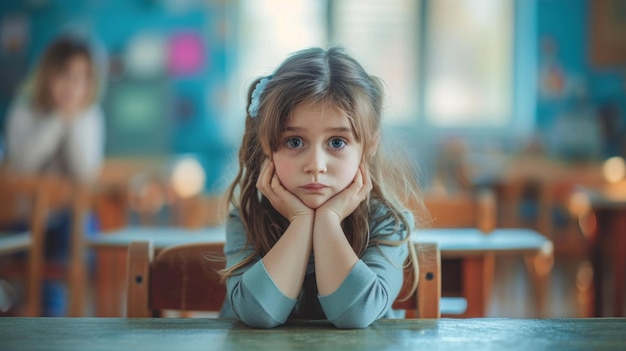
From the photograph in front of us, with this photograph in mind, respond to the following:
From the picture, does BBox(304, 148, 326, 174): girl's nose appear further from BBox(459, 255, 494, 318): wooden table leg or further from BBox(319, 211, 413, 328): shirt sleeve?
BBox(459, 255, 494, 318): wooden table leg

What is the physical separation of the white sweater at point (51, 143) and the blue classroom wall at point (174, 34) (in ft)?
8.42

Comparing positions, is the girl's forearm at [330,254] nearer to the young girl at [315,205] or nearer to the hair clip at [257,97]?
the young girl at [315,205]

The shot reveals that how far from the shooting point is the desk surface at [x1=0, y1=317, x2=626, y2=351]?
0.75 metres

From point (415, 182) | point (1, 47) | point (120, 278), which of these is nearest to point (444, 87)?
point (1, 47)

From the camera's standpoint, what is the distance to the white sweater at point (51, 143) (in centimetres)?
344

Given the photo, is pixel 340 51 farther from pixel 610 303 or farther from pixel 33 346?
pixel 610 303

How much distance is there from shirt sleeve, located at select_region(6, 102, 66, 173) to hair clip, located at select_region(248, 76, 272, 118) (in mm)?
2616

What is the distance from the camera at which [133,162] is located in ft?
16.8

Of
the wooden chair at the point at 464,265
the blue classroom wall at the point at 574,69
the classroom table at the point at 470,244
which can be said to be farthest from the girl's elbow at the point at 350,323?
the blue classroom wall at the point at 574,69

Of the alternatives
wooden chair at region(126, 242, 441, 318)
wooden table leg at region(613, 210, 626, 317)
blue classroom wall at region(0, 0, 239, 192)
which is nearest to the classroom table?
wooden chair at region(126, 242, 441, 318)

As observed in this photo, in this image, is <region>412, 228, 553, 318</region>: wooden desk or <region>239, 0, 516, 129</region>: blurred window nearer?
<region>412, 228, 553, 318</region>: wooden desk

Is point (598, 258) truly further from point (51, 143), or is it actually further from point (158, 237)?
point (51, 143)

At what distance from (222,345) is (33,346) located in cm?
19

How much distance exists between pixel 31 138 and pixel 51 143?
10 centimetres
